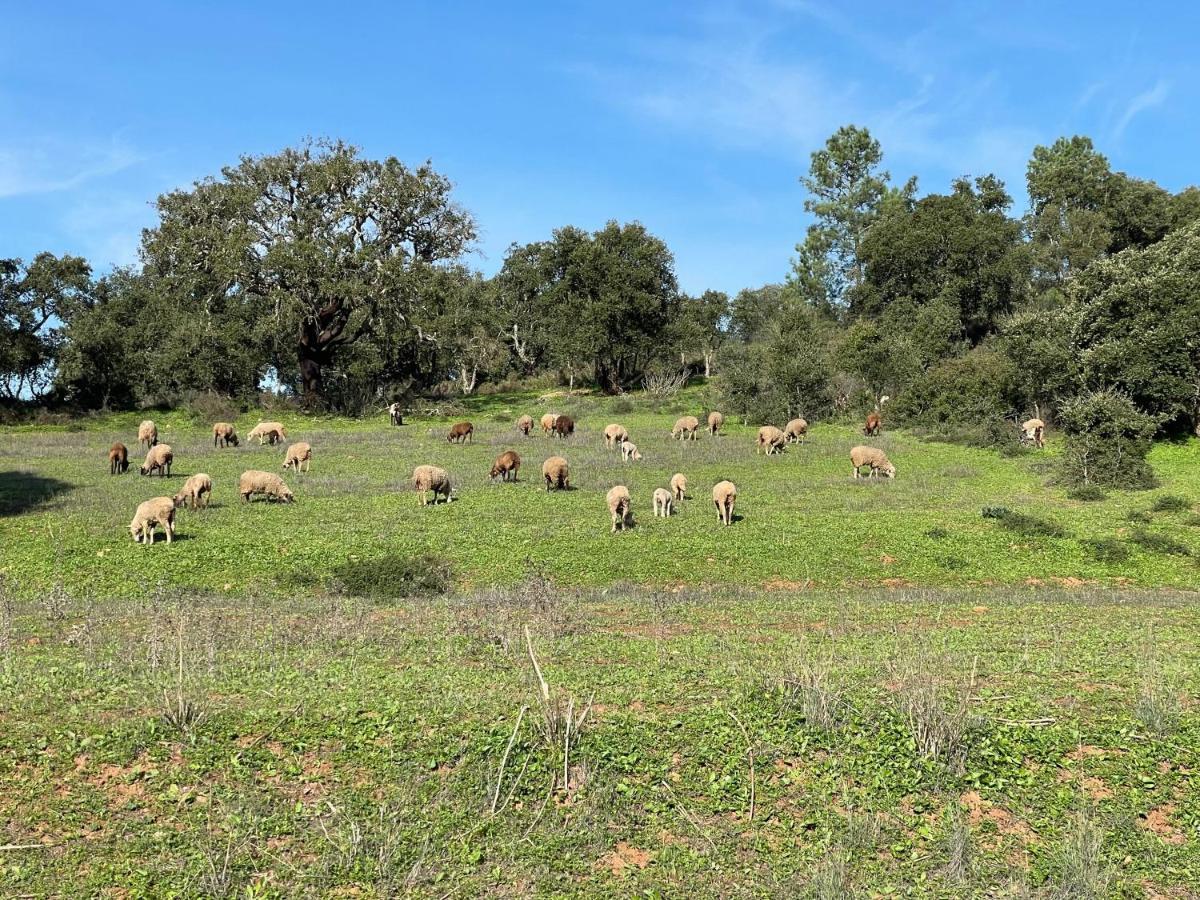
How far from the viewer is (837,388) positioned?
168 feet

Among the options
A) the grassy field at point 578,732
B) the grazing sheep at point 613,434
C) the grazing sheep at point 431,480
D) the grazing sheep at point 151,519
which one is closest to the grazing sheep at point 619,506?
the grassy field at point 578,732

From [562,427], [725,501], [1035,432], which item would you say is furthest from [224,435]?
[1035,432]

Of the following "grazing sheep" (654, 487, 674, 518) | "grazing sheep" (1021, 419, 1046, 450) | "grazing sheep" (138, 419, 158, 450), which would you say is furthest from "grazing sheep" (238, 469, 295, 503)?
"grazing sheep" (1021, 419, 1046, 450)

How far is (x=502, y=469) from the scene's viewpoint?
29.0 metres

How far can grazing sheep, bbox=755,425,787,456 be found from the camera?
35688mm

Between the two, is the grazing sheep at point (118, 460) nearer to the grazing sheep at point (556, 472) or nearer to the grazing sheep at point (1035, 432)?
the grazing sheep at point (556, 472)

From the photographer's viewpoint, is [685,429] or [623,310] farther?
[623,310]

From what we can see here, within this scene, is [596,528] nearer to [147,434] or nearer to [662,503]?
[662,503]

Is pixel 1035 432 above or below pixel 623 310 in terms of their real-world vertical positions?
below

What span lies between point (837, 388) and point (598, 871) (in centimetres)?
4683

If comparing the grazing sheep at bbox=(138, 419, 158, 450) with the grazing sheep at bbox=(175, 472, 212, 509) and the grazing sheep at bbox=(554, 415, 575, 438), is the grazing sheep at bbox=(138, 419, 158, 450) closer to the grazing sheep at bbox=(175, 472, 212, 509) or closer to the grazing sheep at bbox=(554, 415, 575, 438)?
the grazing sheep at bbox=(175, 472, 212, 509)

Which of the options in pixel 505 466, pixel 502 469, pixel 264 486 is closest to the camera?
pixel 264 486

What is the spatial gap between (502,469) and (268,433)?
1617 centimetres

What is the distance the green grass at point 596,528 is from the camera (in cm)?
Answer: 1877
